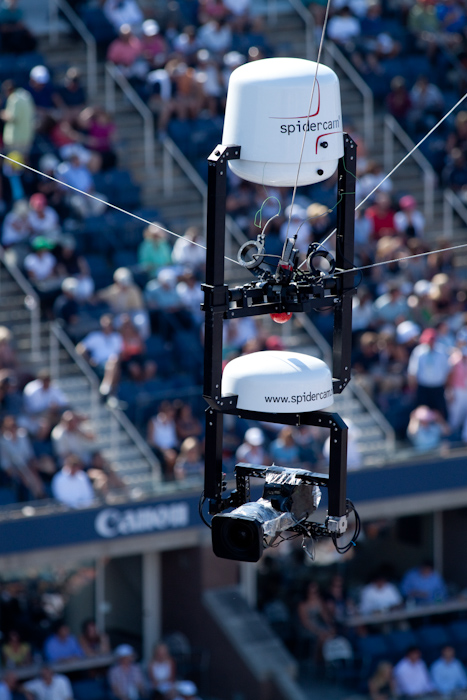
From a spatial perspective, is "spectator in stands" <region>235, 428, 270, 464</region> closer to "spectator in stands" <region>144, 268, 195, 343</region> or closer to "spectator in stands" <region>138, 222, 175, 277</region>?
"spectator in stands" <region>144, 268, 195, 343</region>

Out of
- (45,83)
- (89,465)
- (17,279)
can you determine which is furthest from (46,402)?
(45,83)

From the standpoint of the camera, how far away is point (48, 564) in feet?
52.9

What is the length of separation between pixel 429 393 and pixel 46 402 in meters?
4.42

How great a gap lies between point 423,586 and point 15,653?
5149 mm

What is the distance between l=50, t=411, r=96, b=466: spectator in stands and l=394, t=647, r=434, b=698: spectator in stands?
4.34m

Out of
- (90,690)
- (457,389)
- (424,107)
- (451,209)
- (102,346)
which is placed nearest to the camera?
(90,690)

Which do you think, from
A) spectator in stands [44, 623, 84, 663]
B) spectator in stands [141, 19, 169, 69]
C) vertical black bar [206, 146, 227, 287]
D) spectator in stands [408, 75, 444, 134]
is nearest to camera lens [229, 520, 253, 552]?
vertical black bar [206, 146, 227, 287]

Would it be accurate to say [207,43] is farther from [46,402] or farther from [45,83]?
[46,402]

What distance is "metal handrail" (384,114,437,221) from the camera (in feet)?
71.2

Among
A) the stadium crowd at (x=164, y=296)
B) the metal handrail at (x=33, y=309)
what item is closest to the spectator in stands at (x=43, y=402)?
the stadium crowd at (x=164, y=296)

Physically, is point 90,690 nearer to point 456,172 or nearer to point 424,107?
point 456,172

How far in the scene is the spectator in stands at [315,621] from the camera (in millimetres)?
17844

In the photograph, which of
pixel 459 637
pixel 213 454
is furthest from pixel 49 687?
pixel 213 454

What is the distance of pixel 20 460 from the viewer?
598 inches
